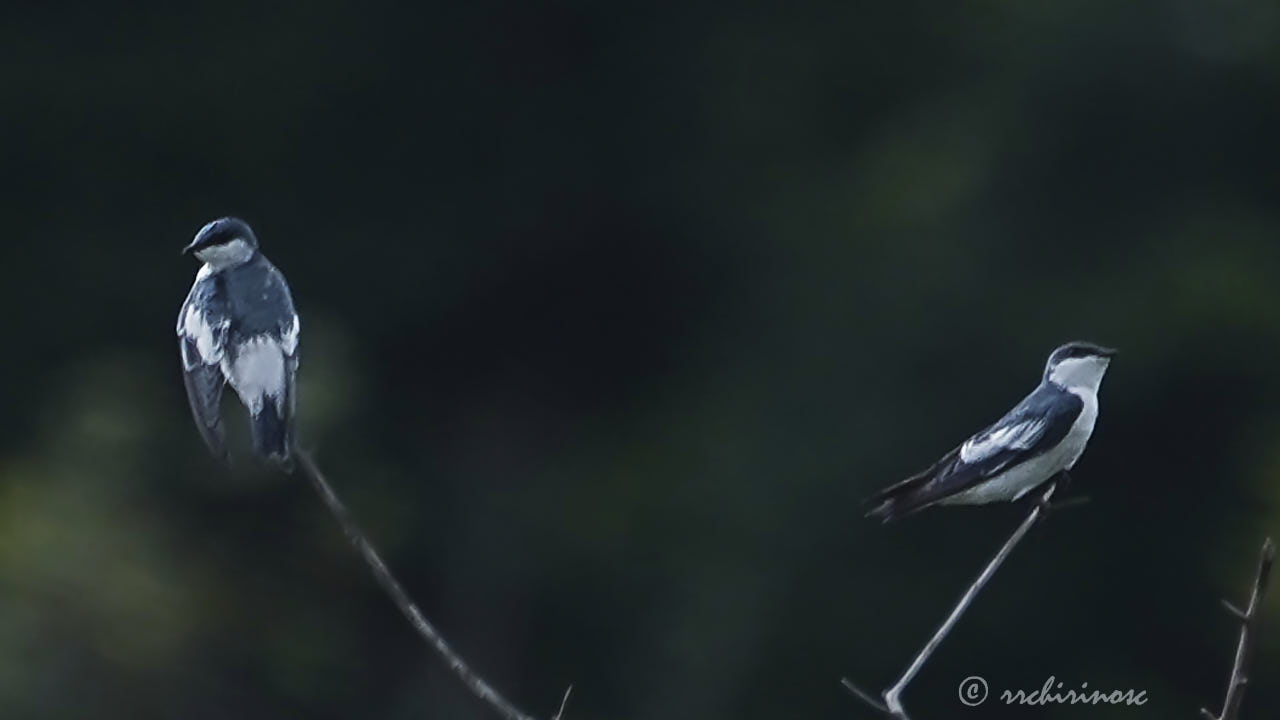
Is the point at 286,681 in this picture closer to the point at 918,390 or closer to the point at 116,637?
the point at 116,637

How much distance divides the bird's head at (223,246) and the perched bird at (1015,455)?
5.45 feet

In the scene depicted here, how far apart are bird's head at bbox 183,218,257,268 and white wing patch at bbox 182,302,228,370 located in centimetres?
29

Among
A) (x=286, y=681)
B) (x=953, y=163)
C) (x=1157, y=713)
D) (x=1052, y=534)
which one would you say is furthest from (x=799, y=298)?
(x=286, y=681)

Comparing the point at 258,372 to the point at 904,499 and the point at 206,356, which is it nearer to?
the point at 206,356

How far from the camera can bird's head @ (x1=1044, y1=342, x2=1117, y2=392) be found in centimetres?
600

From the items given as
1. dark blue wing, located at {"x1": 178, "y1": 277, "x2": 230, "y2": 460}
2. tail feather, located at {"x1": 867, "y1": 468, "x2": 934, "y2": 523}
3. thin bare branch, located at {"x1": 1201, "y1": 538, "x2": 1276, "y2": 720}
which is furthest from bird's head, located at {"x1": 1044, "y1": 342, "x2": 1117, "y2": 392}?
thin bare branch, located at {"x1": 1201, "y1": 538, "x2": 1276, "y2": 720}

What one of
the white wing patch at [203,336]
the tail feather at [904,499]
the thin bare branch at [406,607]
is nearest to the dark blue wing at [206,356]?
the white wing patch at [203,336]

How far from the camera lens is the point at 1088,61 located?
18266 millimetres

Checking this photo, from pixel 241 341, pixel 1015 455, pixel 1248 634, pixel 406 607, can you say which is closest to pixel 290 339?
pixel 241 341

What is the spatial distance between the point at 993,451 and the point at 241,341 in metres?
1.62

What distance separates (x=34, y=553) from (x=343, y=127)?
6.14m

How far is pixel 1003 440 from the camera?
557cm

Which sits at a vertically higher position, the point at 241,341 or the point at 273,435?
the point at 241,341

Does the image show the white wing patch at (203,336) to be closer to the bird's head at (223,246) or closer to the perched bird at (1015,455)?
the bird's head at (223,246)
